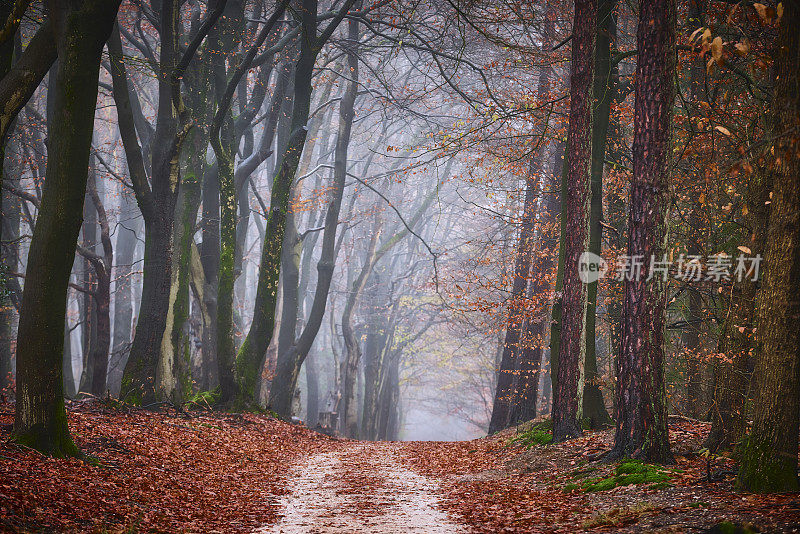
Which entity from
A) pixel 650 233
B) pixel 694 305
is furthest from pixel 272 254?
pixel 650 233

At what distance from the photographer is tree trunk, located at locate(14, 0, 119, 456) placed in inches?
266

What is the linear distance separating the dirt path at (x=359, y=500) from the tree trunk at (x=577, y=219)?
280 cm

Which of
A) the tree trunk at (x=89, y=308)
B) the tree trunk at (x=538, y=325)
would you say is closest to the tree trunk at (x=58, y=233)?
the tree trunk at (x=89, y=308)

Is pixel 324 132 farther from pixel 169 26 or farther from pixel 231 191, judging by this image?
pixel 169 26

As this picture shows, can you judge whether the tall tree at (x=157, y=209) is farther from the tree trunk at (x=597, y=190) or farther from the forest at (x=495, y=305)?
the tree trunk at (x=597, y=190)

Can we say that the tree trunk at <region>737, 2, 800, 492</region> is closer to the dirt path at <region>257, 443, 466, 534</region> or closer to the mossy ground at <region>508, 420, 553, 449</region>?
the dirt path at <region>257, 443, 466, 534</region>

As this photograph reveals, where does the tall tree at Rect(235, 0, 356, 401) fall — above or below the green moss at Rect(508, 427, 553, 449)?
above

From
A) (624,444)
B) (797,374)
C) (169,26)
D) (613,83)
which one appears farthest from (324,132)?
(797,374)

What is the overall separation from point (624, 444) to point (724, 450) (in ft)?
3.68

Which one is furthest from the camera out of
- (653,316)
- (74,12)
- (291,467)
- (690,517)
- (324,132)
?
(324,132)

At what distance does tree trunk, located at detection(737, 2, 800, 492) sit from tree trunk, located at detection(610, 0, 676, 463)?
6.41 feet

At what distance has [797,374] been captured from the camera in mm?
5371

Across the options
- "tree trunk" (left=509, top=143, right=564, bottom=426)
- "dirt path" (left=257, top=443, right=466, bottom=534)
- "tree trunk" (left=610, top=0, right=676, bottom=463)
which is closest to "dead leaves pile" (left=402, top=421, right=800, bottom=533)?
"dirt path" (left=257, top=443, right=466, bottom=534)

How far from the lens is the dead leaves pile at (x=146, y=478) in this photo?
5.28 metres
